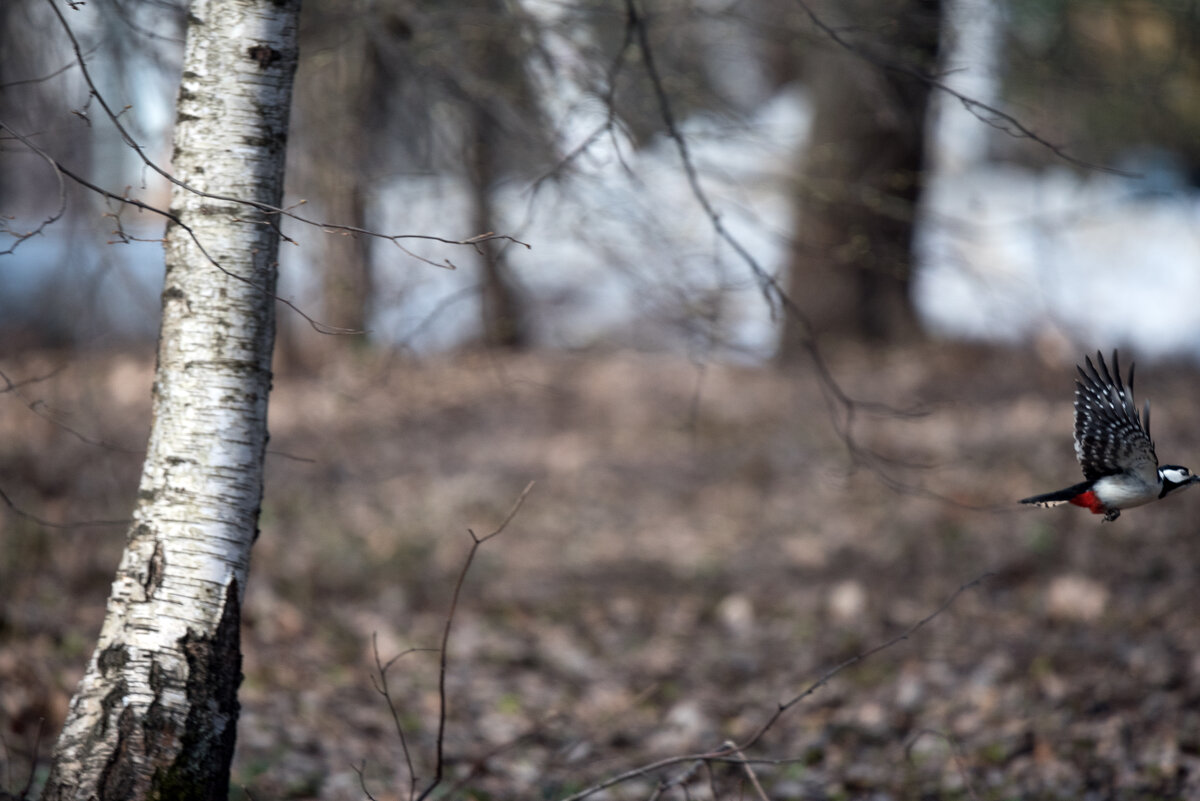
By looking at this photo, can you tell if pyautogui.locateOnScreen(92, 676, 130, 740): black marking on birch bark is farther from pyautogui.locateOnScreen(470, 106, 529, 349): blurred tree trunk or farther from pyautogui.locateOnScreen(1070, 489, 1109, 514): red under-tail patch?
pyautogui.locateOnScreen(1070, 489, 1109, 514): red under-tail patch

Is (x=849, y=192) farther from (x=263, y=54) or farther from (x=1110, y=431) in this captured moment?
(x=263, y=54)

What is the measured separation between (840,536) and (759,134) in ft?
12.7

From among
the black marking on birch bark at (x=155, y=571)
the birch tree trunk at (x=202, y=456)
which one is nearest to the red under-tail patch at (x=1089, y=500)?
the birch tree trunk at (x=202, y=456)

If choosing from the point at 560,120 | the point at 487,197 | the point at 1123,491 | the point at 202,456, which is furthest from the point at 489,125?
the point at 1123,491

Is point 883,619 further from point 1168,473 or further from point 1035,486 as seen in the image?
point 1168,473

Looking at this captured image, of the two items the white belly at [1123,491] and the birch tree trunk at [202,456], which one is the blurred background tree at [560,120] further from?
the white belly at [1123,491]

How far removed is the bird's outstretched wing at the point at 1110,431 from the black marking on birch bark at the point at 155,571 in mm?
2393

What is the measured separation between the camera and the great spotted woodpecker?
2.23 metres

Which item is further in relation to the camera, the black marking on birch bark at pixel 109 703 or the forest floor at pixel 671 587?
the forest floor at pixel 671 587

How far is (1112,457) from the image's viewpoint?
229cm

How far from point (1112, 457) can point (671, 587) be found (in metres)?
4.51

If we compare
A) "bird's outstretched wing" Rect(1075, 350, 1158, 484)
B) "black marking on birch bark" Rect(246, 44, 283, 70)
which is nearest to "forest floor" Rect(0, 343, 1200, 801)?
"bird's outstretched wing" Rect(1075, 350, 1158, 484)

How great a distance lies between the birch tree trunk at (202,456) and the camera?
2430 mm

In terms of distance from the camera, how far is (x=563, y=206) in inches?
188
